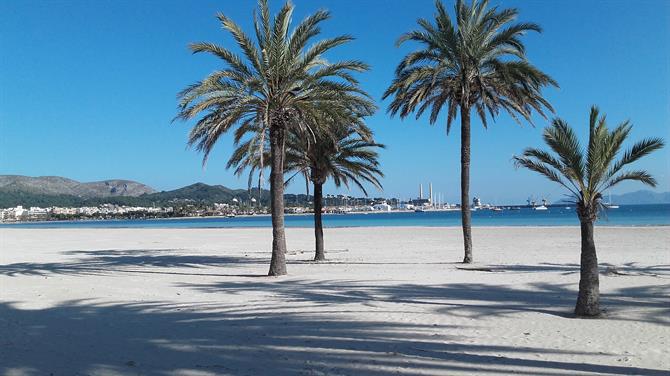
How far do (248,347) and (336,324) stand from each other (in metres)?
1.62

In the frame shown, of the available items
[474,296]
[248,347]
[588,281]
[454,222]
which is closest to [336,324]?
[248,347]

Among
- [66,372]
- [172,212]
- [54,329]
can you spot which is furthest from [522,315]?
[172,212]

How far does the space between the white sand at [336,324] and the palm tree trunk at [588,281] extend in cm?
28

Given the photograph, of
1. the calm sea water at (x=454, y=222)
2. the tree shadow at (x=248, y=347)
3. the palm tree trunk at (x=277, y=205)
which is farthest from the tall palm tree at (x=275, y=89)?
the calm sea water at (x=454, y=222)

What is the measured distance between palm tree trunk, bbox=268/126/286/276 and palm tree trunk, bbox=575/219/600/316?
7.69 metres

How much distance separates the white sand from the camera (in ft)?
19.0

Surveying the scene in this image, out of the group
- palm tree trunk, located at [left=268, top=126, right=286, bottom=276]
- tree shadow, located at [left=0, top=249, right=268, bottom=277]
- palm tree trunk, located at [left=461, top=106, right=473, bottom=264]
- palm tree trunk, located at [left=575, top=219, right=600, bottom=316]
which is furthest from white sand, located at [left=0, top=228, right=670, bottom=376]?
palm tree trunk, located at [left=461, top=106, right=473, bottom=264]

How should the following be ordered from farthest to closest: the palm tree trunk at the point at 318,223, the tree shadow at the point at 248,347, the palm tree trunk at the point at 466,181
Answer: the palm tree trunk at the point at 318,223 < the palm tree trunk at the point at 466,181 < the tree shadow at the point at 248,347

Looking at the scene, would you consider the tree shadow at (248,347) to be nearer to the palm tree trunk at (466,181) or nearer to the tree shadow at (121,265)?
the tree shadow at (121,265)

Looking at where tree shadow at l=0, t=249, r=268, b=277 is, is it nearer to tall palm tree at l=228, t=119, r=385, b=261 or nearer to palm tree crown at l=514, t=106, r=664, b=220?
tall palm tree at l=228, t=119, r=385, b=261

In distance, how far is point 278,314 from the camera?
28.1ft

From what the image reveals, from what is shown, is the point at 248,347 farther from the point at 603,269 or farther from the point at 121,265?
the point at 121,265

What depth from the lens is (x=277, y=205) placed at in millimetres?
14516

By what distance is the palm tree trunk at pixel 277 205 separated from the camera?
1427 cm
